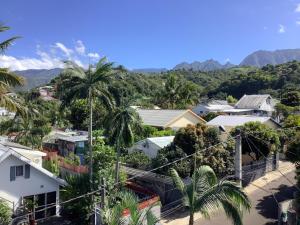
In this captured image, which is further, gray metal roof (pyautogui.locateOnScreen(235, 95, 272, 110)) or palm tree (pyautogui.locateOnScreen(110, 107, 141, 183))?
gray metal roof (pyautogui.locateOnScreen(235, 95, 272, 110))

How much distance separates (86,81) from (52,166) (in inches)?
435

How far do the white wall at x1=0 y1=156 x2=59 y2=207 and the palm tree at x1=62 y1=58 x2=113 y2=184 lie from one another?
422 cm

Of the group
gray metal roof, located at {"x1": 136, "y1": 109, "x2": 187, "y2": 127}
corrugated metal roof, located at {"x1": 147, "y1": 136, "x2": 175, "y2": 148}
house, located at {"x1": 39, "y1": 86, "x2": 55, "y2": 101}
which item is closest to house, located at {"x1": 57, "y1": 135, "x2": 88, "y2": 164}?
corrugated metal roof, located at {"x1": 147, "y1": 136, "x2": 175, "y2": 148}

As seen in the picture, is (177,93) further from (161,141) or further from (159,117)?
(161,141)

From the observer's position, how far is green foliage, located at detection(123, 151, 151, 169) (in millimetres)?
33431

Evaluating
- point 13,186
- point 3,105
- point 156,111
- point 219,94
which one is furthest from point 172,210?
point 219,94

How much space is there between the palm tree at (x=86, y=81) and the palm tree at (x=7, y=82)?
8064mm

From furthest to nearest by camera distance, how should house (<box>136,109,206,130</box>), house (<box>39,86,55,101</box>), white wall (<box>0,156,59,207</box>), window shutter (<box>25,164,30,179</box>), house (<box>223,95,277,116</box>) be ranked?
house (<box>39,86,55,101</box>)
house (<box>223,95,277,116</box>)
house (<box>136,109,206,130</box>)
window shutter (<box>25,164,30,179</box>)
white wall (<box>0,156,59,207</box>)

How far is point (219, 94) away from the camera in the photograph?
11706 centimetres

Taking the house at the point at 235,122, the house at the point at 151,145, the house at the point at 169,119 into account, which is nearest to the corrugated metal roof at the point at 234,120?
the house at the point at 235,122

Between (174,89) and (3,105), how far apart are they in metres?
53.5

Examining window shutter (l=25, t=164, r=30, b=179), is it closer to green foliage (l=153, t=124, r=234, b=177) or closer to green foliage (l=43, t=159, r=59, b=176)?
green foliage (l=43, t=159, r=59, b=176)

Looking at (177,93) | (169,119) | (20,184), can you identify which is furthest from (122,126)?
(177,93)

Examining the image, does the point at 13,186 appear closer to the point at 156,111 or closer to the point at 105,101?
the point at 105,101
